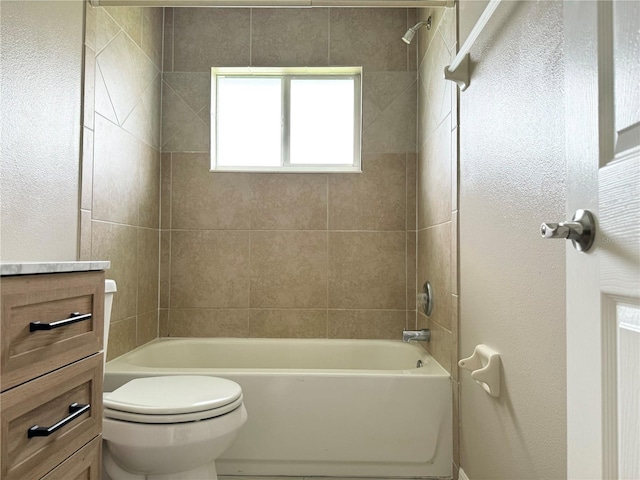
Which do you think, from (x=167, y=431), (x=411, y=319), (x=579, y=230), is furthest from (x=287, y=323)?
(x=579, y=230)

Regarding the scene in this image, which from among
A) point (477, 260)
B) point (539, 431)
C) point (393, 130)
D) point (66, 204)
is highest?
point (393, 130)

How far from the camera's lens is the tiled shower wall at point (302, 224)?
8.98 ft

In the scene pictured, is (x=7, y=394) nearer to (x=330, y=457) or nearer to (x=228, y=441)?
(x=228, y=441)

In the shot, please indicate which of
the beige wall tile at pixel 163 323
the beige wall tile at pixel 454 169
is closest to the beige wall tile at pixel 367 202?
the beige wall tile at pixel 454 169

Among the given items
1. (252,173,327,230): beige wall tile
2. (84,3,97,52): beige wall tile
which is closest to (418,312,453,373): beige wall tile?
(252,173,327,230): beige wall tile

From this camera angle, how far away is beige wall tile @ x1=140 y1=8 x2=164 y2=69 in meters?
2.54

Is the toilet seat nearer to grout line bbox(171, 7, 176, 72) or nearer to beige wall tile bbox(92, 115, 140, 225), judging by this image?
beige wall tile bbox(92, 115, 140, 225)

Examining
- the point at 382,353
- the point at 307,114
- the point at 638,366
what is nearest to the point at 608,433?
the point at 638,366

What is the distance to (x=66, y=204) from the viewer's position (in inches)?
69.1

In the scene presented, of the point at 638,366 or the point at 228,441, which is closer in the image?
the point at 638,366

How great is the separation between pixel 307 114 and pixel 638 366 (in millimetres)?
2598

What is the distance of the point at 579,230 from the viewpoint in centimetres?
67

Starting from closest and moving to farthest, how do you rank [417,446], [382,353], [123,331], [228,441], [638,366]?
[638,366]
[228,441]
[417,446]
[123,331]
[382,353]

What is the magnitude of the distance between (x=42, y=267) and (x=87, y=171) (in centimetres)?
105
